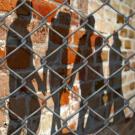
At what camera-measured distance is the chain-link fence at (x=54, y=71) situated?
4.75 ft

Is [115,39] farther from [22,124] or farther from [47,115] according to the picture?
[22,124]

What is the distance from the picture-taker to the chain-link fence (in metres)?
1.45

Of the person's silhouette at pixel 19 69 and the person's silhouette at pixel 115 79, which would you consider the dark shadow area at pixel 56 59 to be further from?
the person's silhouette at pixel 115 79

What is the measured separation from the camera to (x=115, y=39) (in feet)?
8.27

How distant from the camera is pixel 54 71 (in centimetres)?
146

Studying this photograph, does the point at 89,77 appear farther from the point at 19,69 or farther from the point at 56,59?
the point at 19,69

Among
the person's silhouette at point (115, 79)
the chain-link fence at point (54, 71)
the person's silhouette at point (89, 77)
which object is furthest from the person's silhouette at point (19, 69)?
the person's silhouette at point (115, 79)

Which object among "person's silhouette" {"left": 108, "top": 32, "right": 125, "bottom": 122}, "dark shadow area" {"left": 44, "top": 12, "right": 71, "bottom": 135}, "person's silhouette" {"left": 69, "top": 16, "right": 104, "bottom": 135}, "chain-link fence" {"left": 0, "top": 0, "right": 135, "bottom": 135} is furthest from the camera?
"person's silhouette" {"left": 108, "top": 32, "right": 125, "bottom": 122}

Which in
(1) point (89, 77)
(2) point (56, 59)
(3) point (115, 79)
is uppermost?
(2) point (56, 59)

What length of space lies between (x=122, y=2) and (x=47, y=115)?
1.16m

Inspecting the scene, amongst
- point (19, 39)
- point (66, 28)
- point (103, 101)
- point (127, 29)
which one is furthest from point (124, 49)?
point (19, 39)

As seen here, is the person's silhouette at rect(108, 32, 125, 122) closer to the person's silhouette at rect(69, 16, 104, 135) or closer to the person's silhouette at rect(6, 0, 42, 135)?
the person's silhouette at rect(69, 16, 104, 135)

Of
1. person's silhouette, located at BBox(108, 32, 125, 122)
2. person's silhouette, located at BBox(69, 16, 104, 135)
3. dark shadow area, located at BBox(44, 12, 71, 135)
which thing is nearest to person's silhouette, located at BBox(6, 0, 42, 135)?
dark shadow area, located at BBox(44, 12, 71, 135)

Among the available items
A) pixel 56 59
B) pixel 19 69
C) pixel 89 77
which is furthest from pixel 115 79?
pixel 19 69
